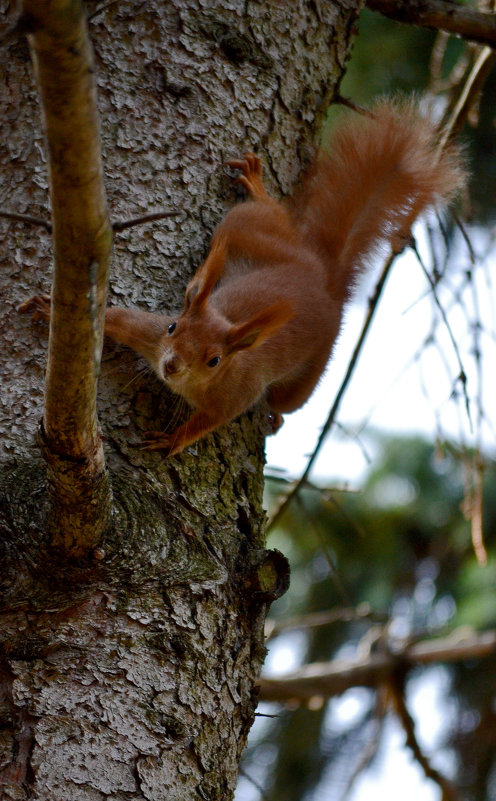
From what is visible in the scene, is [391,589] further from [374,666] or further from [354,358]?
[354,358]

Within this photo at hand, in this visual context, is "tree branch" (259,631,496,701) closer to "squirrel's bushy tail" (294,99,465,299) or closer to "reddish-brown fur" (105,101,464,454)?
"reddish-brown fur" (105,101,464,454)

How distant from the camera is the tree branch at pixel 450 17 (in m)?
2.11

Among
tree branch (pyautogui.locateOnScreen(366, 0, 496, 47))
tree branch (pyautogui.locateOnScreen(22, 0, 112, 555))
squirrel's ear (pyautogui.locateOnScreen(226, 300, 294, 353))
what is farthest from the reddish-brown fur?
tree branch (pyautogui.locateOnScreen(22, 0, 112, 555))

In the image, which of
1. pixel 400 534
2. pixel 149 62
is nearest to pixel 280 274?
pixel 149 62

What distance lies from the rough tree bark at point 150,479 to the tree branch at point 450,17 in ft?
0.47

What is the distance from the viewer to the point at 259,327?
1.91 m

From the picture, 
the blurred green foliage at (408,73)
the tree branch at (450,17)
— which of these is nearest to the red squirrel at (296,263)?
the tree branch at (450,17)

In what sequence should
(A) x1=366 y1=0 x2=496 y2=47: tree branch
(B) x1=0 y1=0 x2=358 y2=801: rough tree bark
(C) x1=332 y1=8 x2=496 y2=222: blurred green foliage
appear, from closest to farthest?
(B) x1=0 y1=0 x2=358 y2=801: rough tree bark < (A) x1=366 y1=0 x2=496 y2=47: tree branch < (C) x1=332 y1=8 x2=496 y2=222: blurred green foliage

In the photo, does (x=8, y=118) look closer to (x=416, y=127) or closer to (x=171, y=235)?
(x=171, y=235)

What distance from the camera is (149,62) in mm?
1796

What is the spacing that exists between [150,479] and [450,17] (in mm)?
1360

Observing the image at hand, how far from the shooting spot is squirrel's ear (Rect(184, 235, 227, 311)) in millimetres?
1730

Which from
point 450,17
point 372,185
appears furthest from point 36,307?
point 450,17

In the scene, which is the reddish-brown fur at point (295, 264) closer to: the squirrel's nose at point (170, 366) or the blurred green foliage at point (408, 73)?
the squirrel's nose at point (170, 366)
